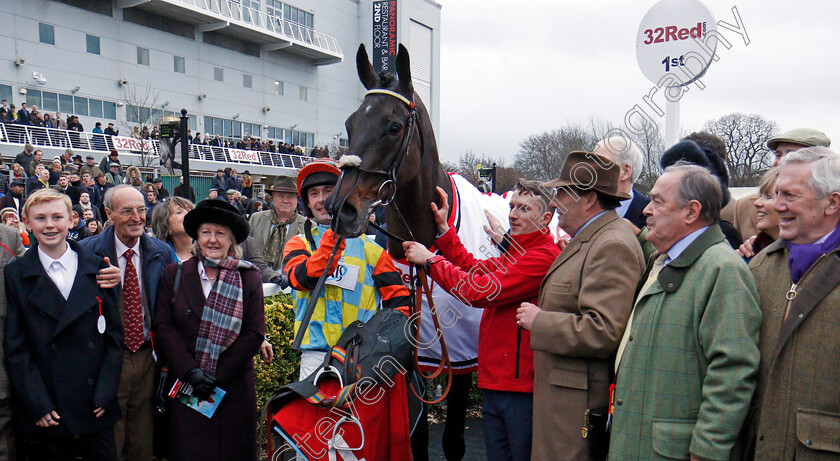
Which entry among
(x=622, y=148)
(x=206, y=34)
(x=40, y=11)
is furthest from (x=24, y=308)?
(x=206, y=34)

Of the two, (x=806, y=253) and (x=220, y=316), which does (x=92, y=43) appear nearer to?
(x=220, y=316)

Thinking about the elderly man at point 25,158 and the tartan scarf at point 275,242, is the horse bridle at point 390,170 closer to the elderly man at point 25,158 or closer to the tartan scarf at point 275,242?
the tartan scarf at point 275,242

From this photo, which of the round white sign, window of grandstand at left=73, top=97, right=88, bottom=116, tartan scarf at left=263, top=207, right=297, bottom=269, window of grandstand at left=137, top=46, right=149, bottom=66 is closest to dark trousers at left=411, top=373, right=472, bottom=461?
the round white sign

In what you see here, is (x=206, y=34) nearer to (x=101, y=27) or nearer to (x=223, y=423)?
(x=101, y=27)

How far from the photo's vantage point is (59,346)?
2920 mm

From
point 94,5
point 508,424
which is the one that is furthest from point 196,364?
point 94,5

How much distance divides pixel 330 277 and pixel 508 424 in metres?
1.16

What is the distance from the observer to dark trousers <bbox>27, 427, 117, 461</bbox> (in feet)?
9.61

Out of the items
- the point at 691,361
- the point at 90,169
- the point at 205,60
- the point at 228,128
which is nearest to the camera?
the point at 691,361

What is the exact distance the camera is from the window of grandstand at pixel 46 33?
92.6ft

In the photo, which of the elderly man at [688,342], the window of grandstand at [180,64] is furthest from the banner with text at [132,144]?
the elderly man at [688,342]

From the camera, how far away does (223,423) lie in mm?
3119

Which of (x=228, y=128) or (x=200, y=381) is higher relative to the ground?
(x=228, y=128)

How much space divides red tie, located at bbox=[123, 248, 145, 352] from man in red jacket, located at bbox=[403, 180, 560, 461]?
5.41 feet
